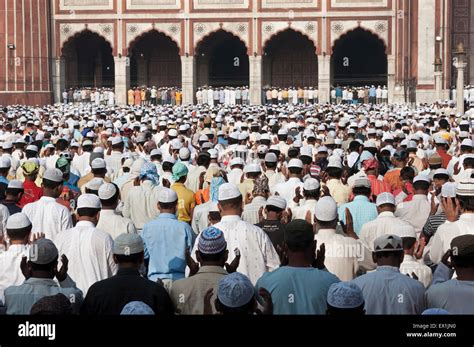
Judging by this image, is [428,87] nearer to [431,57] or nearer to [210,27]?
[431,57]

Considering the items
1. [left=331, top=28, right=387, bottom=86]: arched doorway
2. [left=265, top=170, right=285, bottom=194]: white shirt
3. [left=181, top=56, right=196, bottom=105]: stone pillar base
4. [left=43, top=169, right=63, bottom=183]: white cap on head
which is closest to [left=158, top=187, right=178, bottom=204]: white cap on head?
[left=43, top=169, right=63, bottom=183]: white cap on head

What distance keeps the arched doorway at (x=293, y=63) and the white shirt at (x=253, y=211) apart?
42859 mm

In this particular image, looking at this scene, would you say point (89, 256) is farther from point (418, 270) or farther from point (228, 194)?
point (418, 270)

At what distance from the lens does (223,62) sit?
180ft

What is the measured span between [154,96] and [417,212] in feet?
132

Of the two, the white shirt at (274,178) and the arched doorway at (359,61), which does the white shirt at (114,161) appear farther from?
the arched doorway at (359,61)

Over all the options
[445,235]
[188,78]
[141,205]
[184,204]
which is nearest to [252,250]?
[445,235]

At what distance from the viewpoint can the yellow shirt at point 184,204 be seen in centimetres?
1125

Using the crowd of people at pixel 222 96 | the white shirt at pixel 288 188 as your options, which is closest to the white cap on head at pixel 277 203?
the white shirt at pixel 288 188

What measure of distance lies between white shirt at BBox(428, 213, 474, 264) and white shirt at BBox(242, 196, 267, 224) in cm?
230

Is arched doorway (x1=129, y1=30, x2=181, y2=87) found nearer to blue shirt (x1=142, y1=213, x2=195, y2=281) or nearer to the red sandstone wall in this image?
the red sandstone wall

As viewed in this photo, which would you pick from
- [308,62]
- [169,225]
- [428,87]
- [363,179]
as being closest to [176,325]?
[169,225]

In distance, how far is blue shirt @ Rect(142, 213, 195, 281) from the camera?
28.2 feet

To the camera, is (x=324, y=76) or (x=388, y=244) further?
(x=324, y=76)
